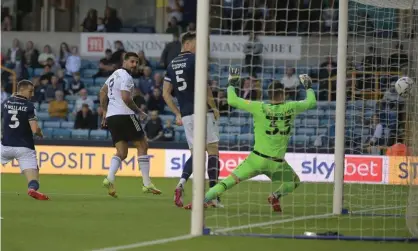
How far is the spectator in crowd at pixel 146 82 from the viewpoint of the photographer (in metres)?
24.8

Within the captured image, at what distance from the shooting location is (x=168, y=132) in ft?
75.3

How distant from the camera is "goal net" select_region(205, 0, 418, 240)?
11250mm

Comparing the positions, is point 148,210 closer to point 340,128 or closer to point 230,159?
point 340,128

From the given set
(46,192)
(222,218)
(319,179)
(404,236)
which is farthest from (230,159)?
(404,236)

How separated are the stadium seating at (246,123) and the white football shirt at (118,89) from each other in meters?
3.47

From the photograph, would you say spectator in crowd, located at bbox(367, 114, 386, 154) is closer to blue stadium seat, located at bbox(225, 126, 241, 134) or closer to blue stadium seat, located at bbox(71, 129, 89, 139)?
blue stadium seat, located at bbox(225, 126, 241, 134)

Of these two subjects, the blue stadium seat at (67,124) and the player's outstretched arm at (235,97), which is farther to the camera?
the blue stadium seat at (67,124)

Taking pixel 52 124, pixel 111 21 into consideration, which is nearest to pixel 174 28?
pixel 111 21

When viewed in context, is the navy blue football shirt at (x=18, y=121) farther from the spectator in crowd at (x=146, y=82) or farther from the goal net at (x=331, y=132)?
the spectator in crowd at (x=146, y=82)

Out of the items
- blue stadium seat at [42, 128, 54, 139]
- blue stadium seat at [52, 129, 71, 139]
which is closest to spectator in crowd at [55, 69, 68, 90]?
blue stadium seat at [42, 128, 54, 139]

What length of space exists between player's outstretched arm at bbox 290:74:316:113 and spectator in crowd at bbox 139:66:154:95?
12968mm

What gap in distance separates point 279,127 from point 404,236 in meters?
2.43

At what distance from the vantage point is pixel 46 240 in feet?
29.8

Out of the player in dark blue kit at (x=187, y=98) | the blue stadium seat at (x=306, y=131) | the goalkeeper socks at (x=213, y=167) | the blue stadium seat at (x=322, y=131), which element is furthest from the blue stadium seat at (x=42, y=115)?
the goalkeeper socks at (x=213, y=167)
